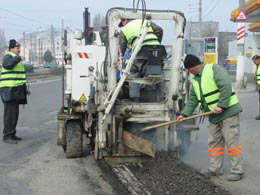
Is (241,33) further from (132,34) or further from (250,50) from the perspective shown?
(250,50)

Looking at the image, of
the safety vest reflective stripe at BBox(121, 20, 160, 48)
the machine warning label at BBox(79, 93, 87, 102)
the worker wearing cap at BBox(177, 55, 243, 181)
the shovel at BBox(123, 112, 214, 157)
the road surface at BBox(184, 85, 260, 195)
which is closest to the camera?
the road surface at BBox(184, 85, 260, 195)

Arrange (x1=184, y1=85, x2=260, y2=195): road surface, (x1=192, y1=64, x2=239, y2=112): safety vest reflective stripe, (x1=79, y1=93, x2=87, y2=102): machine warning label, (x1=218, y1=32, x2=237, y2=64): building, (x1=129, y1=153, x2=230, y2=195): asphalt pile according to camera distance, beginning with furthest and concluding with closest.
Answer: (x1=218, y1=32, x2=237, y2=64): building
(x1=79, y1=93, x2=87, y2=102): machine warning label
(x1=192, y1=64, x2=239, y2=112): safety vest reflective stripe
(x1=184, y1=85, x2=260, y2=195): road surface
(x1=129, y1=153, x2=230, y2=195): asphalt pile

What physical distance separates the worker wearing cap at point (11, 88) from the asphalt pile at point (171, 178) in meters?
3.28

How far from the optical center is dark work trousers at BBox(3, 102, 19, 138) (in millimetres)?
7707

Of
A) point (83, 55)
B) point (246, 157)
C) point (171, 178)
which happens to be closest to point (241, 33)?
point (246, 157)

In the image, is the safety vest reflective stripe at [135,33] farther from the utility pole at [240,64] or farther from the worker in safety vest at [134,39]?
the utility pole at [240,64]

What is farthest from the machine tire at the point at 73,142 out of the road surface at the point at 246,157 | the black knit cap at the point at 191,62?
the black knit cap at the point at 191,62

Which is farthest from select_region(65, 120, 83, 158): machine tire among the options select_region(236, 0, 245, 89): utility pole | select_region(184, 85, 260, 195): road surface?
select_region(236, 0, 245, 89): utility pole

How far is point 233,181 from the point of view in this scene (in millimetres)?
5062

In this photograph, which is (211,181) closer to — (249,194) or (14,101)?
(249,194)

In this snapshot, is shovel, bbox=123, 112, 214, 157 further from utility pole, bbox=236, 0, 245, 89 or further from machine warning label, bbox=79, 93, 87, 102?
utility pole, bbox=236, 0, 245, 89

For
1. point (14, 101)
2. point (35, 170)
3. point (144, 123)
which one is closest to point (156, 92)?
point (144, 123)

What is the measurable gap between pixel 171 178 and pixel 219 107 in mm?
1116

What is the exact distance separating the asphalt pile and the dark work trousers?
325cm
